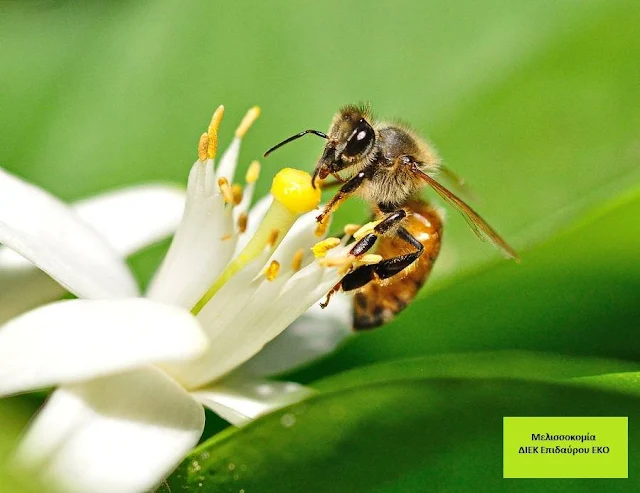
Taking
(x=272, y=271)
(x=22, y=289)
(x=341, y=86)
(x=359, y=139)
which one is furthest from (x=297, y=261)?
(x=341, y=86)

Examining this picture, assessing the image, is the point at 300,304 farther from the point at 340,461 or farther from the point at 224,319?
the point at 340,461

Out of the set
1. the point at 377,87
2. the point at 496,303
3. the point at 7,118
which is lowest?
the point at 496,303

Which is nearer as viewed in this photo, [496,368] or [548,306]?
[496,368]

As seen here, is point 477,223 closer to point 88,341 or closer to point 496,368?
point 496,368

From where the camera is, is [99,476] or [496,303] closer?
[99,476]

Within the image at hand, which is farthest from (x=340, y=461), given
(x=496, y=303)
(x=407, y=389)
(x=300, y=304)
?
(x=496, y=303)

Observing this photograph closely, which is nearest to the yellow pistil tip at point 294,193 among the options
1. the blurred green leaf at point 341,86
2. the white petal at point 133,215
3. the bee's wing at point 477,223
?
the bee's wing at point 477,223

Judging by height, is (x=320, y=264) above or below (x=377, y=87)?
below
